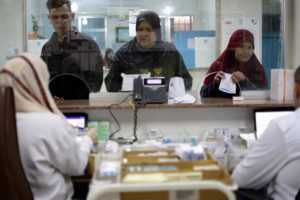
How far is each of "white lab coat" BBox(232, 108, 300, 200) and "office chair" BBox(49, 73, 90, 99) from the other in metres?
1.43

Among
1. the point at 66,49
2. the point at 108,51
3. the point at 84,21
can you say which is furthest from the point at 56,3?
the point at 108,51

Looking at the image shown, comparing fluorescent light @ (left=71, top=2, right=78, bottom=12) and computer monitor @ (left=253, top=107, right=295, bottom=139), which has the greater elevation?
fluorescent light @ (left=71, top=2, right=78, bottom=12)

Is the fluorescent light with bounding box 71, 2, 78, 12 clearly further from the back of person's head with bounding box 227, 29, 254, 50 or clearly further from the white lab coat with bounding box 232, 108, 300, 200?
the white lab coat with bounding box 232, 108, 300, 200

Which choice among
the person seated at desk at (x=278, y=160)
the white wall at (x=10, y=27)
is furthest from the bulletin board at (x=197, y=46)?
the person seated at desk at (x=278, y=160)

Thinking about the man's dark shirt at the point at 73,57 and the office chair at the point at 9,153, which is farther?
the man's dark shirt at the point at 73,57

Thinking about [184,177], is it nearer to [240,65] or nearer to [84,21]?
[240,65]

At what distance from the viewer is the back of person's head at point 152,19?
2936 millimetres

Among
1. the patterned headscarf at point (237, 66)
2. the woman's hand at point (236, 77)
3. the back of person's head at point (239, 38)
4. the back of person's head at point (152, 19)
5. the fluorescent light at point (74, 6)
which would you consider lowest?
the woman's hand at point (236, 77)

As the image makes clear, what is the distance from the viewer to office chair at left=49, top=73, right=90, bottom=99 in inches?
95.5

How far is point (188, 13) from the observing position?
320 centimetres

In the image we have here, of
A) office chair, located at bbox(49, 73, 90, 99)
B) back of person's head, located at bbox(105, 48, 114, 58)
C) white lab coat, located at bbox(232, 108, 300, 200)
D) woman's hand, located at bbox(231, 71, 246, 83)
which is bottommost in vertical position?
white lab coat, located at bbox(232, 108, 300, 200)

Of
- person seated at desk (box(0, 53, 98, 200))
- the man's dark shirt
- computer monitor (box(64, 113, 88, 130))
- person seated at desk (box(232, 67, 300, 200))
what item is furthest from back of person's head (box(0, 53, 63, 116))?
the man's dark shirt

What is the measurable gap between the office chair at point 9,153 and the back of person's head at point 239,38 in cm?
223

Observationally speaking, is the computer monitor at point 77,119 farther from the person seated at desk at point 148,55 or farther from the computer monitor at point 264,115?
the computer monitor at point 264,115
